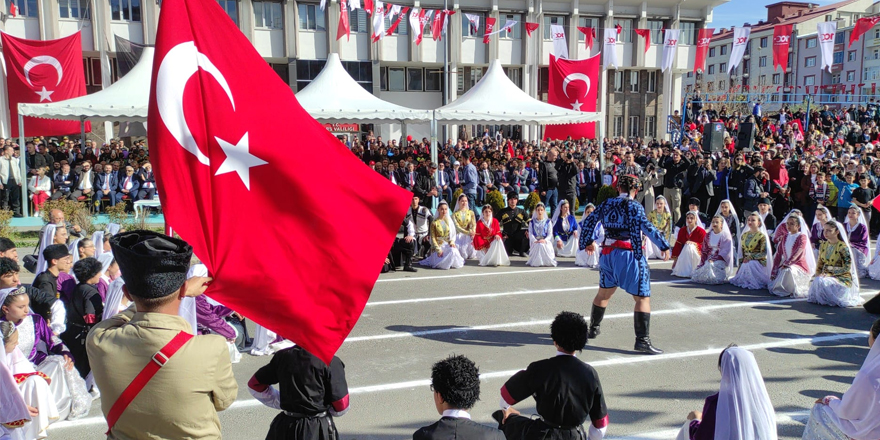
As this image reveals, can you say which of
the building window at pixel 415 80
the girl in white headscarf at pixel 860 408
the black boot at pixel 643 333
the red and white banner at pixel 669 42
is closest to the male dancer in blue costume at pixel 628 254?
the black boot at pixel 643 333

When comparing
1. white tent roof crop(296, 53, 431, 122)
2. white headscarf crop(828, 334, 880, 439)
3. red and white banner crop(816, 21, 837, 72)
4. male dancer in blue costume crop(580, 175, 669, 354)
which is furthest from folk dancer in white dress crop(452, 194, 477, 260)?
red and white banner crop(816, 21, 837, 72)

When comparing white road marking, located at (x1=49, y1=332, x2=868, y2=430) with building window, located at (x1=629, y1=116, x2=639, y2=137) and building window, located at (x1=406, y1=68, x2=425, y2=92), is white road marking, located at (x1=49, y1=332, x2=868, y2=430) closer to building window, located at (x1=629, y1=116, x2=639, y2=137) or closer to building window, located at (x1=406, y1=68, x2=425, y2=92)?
building window, located at (x1=406, y1=68, x2=425, y2=92)

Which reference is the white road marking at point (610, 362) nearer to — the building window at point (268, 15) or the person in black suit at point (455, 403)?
the person in black suit at point (455, 403)

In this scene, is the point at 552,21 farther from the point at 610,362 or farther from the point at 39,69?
the point at 610,362

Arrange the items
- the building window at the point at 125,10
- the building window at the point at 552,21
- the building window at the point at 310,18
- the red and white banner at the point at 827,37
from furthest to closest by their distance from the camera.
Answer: the building window at the point at 552,21
the building window at the point at 310,18
the building window at the point at 125,10
the red and white banner at the point at 827,37

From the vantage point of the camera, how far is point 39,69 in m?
18.5

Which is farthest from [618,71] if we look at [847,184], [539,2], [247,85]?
[247,85]

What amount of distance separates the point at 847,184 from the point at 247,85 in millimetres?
14538

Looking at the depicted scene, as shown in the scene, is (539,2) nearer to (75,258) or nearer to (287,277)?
(75,258)

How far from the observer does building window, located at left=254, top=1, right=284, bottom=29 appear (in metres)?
35.9

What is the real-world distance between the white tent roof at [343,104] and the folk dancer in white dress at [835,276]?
423 inches

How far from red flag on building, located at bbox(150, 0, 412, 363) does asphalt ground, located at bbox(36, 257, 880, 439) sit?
222 centimetres

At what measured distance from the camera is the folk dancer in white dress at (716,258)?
10.8 m

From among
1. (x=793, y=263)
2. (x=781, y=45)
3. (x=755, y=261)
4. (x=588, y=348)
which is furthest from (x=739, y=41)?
(x=588, y=348)
